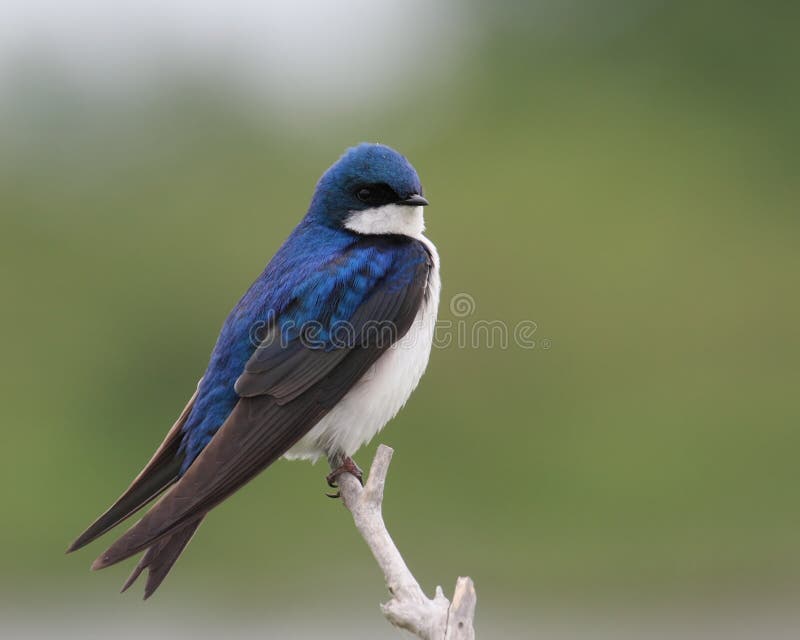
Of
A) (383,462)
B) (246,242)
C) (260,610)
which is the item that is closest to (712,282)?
(246,242)

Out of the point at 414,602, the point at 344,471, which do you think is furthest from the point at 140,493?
the point at 414,602

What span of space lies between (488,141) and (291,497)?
1930mm

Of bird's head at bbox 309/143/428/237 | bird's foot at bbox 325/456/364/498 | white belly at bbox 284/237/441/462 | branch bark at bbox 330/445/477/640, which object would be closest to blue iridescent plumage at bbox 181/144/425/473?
bird's head at bbox 309/143/428/237

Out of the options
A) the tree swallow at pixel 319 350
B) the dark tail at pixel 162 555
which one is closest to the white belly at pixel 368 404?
the tree swallow at pixel 319 350

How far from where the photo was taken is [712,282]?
5.36 m

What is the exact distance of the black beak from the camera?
275 centimetres

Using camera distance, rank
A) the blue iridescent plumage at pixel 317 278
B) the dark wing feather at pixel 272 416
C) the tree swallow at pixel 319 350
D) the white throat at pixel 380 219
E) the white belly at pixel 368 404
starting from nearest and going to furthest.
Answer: the dark wing feather at pixel 272 416 < the tree swallow at pixel 319 350 < the blue iridescent plumage at pixel 317 278 < the white belly at pixel 368 404 < the white throat at pixel 380 219

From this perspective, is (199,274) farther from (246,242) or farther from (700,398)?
(700,398)

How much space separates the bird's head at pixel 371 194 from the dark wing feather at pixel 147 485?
1.73 feet

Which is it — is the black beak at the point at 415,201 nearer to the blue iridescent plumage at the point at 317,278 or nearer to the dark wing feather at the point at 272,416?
the blue iridescent plumage at the point at 317,278

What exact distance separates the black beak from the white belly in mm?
250

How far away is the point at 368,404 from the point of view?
269 centimetres

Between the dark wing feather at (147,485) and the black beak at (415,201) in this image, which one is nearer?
the dark wing feather at (147,485)

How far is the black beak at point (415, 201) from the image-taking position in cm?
275
